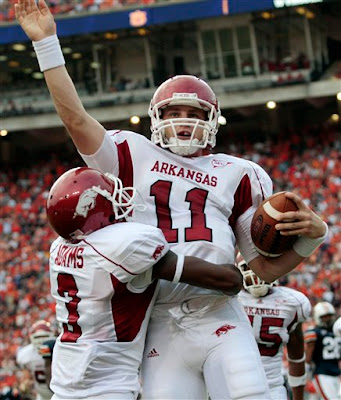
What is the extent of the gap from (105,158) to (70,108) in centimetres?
31

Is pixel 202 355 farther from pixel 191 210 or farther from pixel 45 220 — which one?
pixel 45 220

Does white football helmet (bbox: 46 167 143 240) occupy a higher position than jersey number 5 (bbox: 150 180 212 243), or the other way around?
white football helmet (bbox: 46 167 143 240)

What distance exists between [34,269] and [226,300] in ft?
49.1

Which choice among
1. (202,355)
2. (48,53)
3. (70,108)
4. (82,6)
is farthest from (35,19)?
(82,6)

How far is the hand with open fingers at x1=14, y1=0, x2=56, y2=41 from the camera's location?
4.02 meters

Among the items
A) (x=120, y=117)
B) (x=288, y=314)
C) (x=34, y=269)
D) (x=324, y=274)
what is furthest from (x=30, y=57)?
(x=288, y=314)

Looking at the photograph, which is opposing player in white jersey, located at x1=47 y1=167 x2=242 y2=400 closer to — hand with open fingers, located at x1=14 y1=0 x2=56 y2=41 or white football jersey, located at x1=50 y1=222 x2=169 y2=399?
white football jersey, located at x1=50 y1=222 x2=169 y2=399

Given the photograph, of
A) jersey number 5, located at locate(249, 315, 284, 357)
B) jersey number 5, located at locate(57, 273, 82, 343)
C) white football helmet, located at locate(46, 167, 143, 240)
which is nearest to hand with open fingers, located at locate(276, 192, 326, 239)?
white football helmet, located at locate(46, 167, 143, 240)

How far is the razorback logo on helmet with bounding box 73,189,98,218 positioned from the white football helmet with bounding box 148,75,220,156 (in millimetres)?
631

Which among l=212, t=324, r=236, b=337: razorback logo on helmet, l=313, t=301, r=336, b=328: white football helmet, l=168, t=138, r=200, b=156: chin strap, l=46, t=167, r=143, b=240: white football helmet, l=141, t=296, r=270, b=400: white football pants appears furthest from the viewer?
l=313, t=301, r=336, b=328: white football helmet

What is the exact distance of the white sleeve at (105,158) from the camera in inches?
164

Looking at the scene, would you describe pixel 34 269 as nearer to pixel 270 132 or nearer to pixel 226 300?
pixel 270 132

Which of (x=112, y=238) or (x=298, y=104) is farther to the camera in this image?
(x=298, y=104)

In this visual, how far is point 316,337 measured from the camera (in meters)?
9.73
